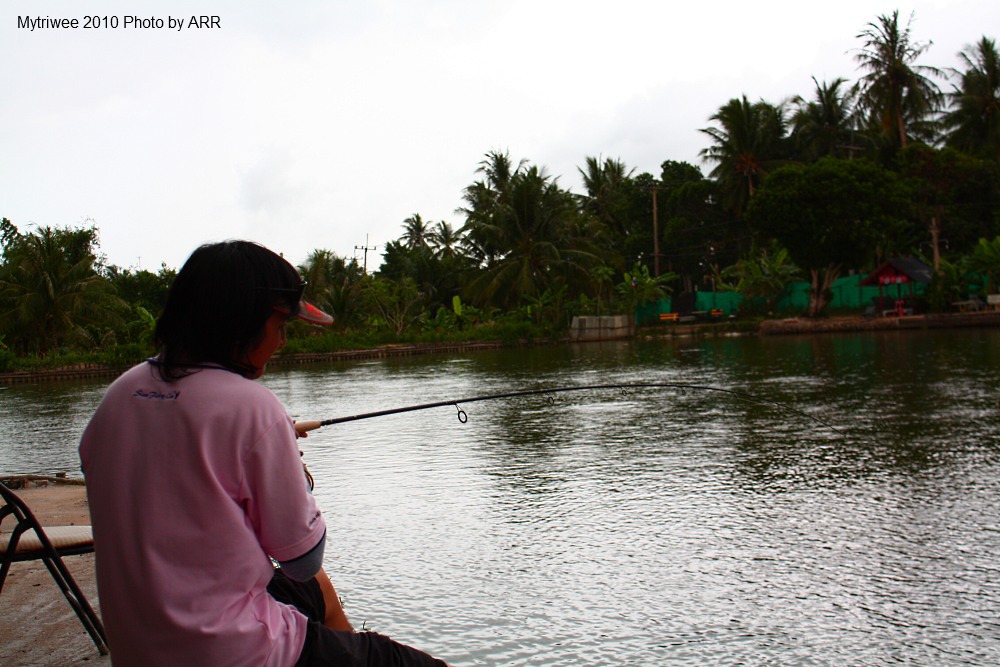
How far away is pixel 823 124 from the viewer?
132 feet

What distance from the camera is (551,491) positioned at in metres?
5.63

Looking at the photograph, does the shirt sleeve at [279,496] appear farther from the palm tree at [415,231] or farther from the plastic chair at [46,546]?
the palm tree at [415,231]

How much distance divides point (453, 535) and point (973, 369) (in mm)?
10217

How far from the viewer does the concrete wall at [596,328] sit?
1340 inches

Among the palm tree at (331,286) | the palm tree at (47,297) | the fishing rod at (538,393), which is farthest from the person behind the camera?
the palm tree at (331,286)

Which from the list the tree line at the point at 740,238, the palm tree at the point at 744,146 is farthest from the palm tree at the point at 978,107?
the palm tree at the point at 744,146

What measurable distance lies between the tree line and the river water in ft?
59.8

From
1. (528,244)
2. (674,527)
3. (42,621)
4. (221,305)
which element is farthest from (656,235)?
(221,305)

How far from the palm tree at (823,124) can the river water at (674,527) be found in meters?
31.8

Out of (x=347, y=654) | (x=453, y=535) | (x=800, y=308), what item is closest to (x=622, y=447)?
(x=453, y=535)

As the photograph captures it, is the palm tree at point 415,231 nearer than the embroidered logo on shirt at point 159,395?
No

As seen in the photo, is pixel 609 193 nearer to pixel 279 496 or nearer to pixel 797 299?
pixel 797 299

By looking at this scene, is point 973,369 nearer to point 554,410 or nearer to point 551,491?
point 554,410

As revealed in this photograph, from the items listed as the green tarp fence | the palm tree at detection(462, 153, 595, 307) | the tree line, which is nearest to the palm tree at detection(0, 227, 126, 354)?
the tree line
